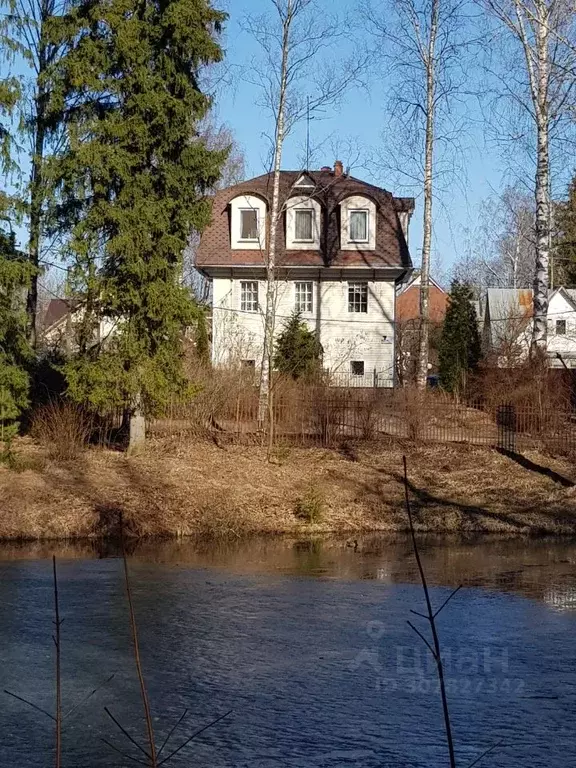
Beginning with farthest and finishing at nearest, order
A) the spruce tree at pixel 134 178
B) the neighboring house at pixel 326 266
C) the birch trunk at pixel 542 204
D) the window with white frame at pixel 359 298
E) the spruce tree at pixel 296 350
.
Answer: the window with white frame at pixel 359 298, the neighboring house at pixel 326 266, the spruce tree at pixel 296 350, the birch trunk at pixel 542 204, the spruce tree at pixel 134 178

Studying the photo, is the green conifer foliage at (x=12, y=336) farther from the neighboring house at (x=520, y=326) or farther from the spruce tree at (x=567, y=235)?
the spruce tree at (x=567, y=235)

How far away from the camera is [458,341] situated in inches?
1487

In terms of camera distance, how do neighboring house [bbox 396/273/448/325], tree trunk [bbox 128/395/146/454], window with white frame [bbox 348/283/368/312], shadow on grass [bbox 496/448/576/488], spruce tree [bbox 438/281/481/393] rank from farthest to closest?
neighboring house [bbox 396/273/448/325] < window with white frame [bbox 348/283/368/312] < spruce tree [bbox 438/281/481/393] < tree trunk [bbox 128/395/146/454] < shadow on grass [bbox 496/448/576/488]

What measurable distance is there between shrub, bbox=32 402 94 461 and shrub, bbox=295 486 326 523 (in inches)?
208

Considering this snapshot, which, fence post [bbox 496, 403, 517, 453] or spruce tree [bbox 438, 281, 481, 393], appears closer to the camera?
fence post [bbox 496, 403, 517, 453]

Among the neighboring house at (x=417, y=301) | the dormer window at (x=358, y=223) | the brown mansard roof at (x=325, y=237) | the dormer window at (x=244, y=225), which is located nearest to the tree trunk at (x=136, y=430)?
the brown mansard roof at (x=325, y=237)

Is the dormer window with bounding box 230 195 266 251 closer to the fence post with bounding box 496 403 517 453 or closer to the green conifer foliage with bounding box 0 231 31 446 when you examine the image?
the fence post with bounding box 496 403 517 453

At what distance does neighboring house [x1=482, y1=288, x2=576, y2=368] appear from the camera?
102 ft

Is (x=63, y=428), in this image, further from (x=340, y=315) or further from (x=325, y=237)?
(x=325, y=237)

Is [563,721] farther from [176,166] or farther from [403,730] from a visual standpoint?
[176,166]

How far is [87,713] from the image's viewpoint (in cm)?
902

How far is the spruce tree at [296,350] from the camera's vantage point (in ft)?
105

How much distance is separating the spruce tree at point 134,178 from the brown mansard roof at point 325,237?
55.3 ft

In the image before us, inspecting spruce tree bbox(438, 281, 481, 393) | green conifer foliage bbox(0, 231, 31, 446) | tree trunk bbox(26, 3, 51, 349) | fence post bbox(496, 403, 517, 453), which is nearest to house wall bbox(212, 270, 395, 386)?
spruce tree bbox(438, 281, 481, 393)
